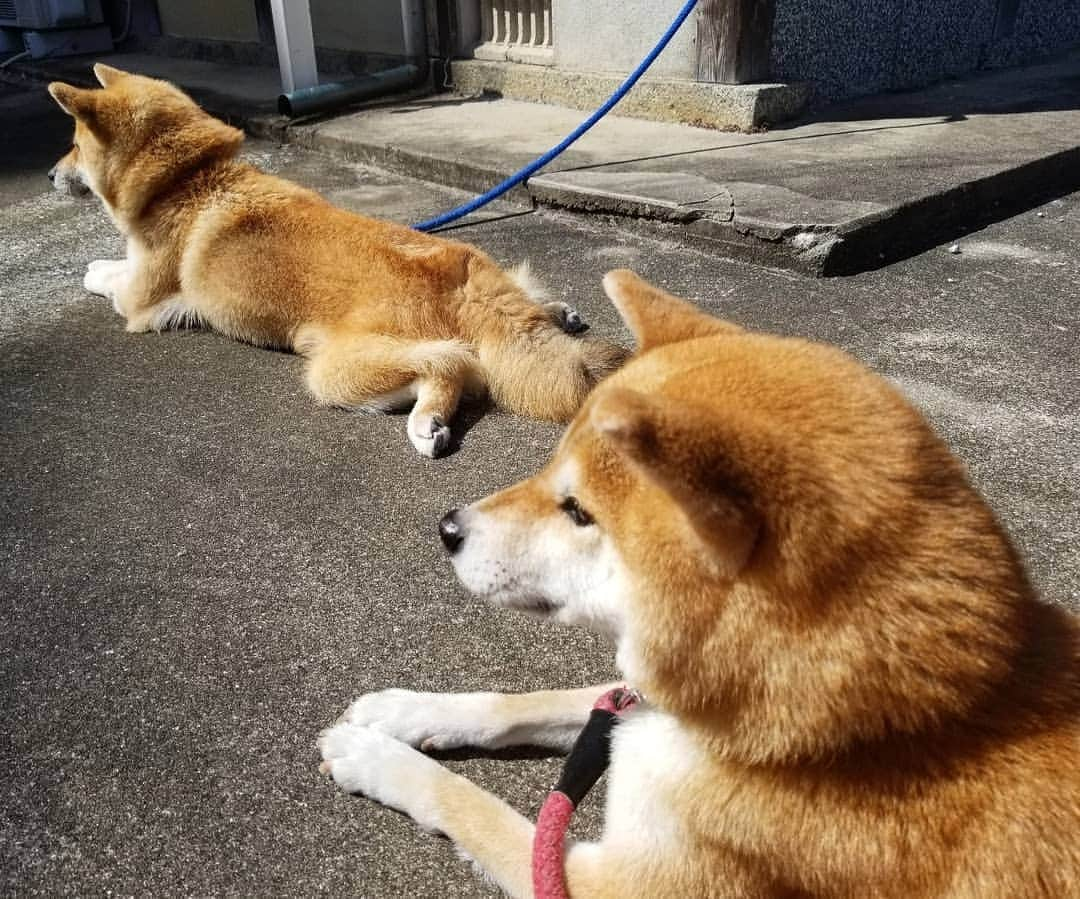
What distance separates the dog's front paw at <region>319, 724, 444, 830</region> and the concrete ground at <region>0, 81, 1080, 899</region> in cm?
5

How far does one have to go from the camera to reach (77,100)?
439 centimetres

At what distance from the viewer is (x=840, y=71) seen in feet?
26.3

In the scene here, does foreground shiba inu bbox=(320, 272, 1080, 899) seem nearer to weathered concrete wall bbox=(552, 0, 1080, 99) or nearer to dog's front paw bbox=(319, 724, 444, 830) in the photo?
dog's front paw bbox=(319, 724, 444, 830)

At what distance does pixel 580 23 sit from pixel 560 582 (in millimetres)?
7470

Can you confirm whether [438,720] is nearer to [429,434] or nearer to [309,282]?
[429,434]

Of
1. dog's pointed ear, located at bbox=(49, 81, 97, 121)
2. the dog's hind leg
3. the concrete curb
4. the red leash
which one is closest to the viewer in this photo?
the red leash

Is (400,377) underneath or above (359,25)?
underneath

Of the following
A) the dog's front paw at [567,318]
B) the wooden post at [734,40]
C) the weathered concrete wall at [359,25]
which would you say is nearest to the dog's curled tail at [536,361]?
the dog's front paw at [567,318]

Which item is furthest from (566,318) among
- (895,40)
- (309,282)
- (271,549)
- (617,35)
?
(895,40)

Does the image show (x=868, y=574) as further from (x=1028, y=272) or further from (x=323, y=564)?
(x=1028, y=272)

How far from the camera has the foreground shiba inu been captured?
1379 millimetres

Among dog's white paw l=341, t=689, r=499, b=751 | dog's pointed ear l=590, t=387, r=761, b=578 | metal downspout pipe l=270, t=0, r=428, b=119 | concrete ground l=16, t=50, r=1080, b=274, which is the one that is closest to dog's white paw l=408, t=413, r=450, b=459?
dog's white paw l=341, t=689, r=499, b=751

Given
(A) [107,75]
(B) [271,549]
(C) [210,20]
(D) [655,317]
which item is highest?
(A) [107,75]

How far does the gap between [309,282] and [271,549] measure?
1.58 m
